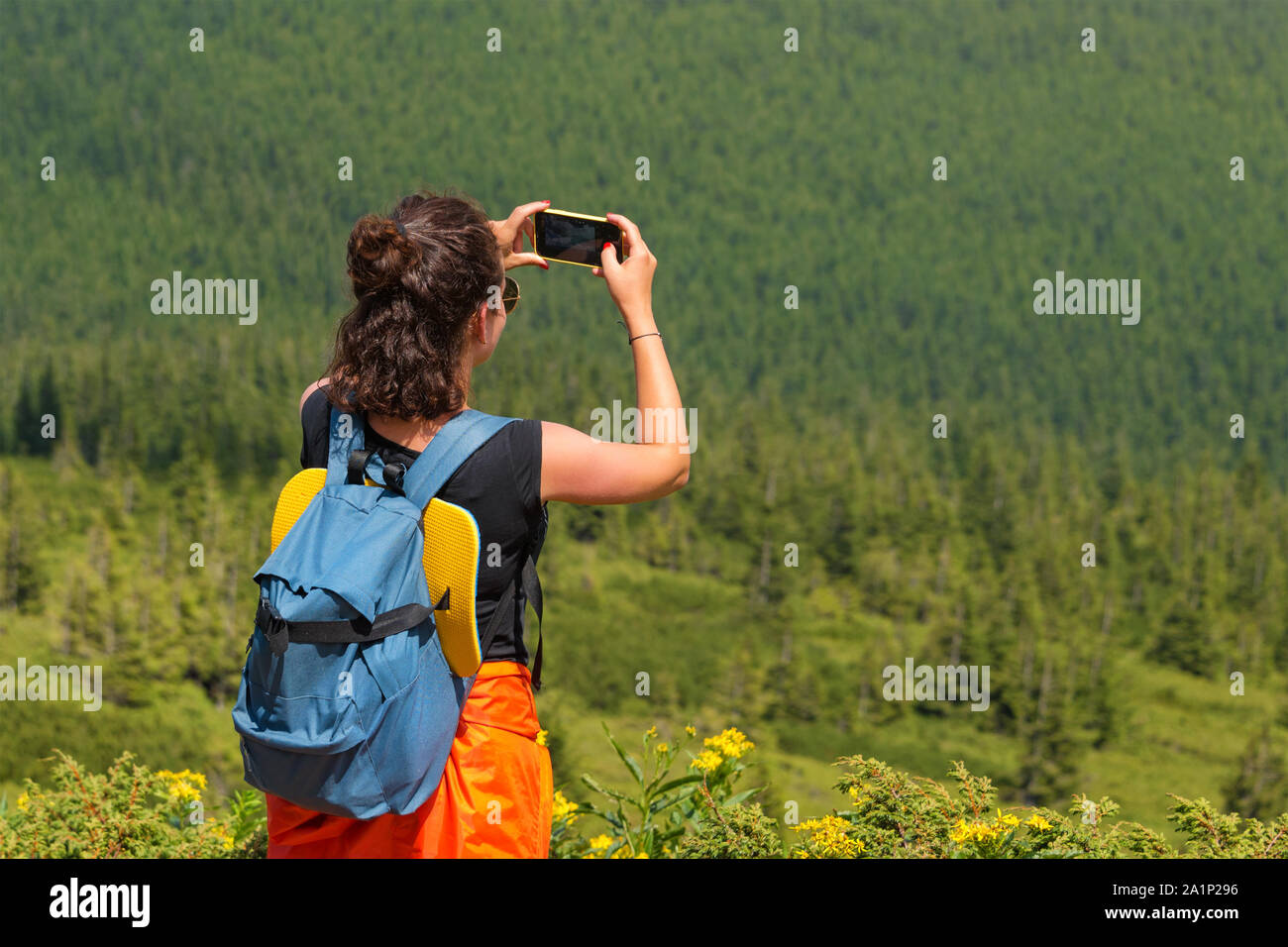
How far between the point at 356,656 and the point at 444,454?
368 mm

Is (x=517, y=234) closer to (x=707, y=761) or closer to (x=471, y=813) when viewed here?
(x=471, y=813)

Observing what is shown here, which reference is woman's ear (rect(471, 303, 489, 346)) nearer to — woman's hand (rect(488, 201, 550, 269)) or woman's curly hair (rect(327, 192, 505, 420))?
woman's curly hair (rect(327, 192, 505, 420))

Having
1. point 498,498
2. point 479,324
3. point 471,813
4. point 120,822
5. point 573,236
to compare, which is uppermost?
point 573,236

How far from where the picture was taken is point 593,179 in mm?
56031

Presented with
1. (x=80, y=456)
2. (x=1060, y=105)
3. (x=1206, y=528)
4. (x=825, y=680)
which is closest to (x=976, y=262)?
(x=1060, y=105)

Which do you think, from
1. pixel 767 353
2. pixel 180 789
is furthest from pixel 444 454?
pixel 767 353

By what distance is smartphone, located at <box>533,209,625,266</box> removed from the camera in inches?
98.9

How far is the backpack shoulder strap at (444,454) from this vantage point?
7.09 ft

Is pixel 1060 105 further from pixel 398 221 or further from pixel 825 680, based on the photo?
pixel 398 221

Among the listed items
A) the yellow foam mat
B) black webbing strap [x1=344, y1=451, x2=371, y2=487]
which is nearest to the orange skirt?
the yellow foam mat

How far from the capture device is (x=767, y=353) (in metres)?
52.5

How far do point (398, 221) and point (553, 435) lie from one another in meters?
0.46

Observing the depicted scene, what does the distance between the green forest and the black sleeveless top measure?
29984 mm

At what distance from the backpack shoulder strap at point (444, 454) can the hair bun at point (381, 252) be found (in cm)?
27
